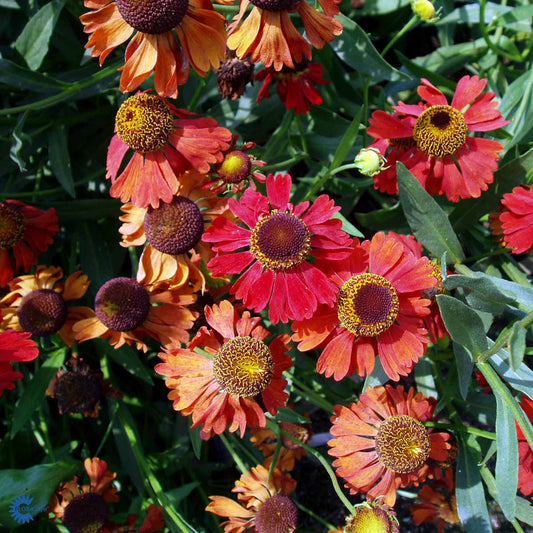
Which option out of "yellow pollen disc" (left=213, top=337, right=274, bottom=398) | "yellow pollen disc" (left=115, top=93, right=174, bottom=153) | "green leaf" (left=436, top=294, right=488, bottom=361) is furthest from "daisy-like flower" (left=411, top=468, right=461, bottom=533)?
"yellow pollen disc" (left=115, top=93, right=174, bottom=153)

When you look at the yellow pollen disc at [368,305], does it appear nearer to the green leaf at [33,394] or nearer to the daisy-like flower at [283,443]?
the daisy-like flower at [283,443]

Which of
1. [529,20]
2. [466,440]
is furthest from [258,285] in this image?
[529,20]

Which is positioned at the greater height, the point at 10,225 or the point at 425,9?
the point at 425,9

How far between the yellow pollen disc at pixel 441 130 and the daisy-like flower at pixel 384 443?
62 cm

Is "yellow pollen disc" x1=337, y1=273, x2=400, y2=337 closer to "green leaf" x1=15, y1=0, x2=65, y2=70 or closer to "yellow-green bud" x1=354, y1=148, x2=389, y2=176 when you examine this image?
"yellow-green bud" x1=354, y1=148, x2=389, y2=176

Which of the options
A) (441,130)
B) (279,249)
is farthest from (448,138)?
(279,249)

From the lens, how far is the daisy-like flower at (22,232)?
1.56 m

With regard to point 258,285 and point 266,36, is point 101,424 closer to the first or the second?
point 258,285

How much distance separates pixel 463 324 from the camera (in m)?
A: 1.18

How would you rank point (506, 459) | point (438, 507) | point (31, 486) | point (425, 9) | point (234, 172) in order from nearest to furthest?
point (506, 459), point (234, 172), point (425, 9), point (31, 486), point (438, 507)

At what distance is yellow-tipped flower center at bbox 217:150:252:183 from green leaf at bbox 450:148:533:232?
72 centimetres

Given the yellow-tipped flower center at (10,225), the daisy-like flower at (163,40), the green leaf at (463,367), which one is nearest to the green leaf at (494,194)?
the green leaf at (463,367)

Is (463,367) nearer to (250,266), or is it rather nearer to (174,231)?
(250,266)

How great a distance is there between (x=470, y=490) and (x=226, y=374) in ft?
2.33
